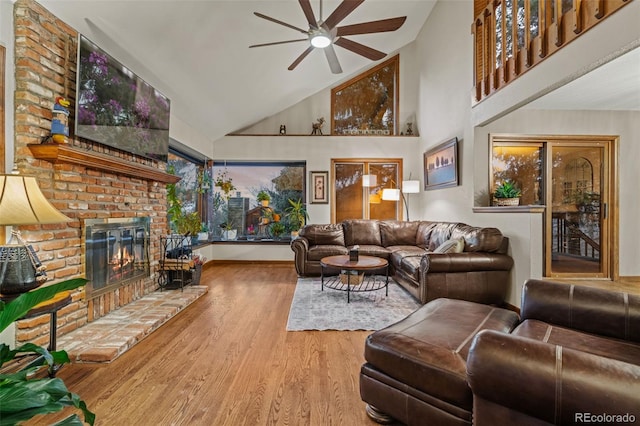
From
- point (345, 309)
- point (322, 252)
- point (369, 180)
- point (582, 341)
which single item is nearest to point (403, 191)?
point (369, 180)

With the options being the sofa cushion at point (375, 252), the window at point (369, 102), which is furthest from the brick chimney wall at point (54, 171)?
the window at point (369, 102)

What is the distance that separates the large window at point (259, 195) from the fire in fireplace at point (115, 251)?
2.84 metres

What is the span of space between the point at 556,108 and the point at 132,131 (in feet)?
16.6

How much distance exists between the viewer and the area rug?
117 inches

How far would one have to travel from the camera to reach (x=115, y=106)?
113 inches

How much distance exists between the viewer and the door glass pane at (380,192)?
659 cm

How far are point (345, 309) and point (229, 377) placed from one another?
1.62 meters

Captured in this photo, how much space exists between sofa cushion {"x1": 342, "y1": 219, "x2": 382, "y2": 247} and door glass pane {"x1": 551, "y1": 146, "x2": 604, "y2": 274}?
2.56 meters

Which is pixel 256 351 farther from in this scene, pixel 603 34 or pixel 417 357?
pixel 603 34

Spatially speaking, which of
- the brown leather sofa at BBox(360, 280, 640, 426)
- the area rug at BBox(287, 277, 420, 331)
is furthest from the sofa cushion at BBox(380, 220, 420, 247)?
the brown leather sofa at BBox(360, 280, 640, 426)

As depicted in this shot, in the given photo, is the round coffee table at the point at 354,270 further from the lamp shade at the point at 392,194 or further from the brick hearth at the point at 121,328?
the lamp shade at the point at 392,194

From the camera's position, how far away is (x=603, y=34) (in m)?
2.33

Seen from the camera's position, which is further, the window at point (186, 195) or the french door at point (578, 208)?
the window at point (186, 195)

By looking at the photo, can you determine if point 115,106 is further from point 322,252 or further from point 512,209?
point 512,209
